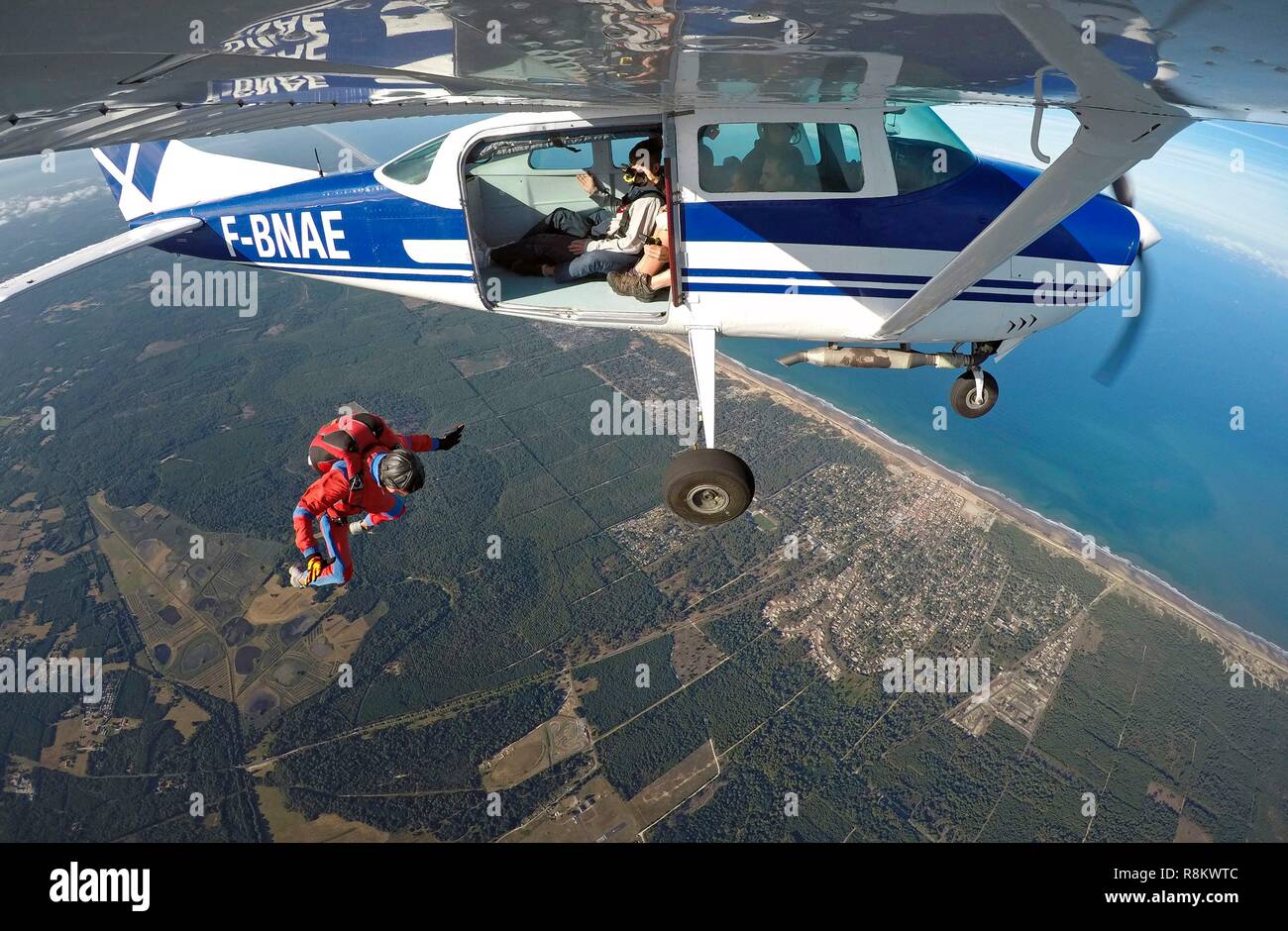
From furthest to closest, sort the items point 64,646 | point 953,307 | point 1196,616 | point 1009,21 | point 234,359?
point 234,359
point 1196,616
point 64,646
point 953,307
point 1009,21

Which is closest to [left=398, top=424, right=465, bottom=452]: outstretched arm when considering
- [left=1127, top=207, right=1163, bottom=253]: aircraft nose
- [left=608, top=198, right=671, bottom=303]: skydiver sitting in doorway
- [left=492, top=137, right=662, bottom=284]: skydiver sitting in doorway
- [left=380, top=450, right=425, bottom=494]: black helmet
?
[left=380, top=450, right=425, bottom=494]: black helmet

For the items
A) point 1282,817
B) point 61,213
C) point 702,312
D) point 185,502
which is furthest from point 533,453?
point 61,213

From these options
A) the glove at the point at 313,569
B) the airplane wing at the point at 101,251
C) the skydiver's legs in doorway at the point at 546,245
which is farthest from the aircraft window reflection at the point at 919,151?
the airplane wing at the point at 101,251

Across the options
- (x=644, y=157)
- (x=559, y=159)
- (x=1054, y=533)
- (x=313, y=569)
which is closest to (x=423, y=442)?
(x=313, y=569)

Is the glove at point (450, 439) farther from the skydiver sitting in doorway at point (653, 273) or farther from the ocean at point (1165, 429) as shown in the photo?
the ocean at point (1165, 429)

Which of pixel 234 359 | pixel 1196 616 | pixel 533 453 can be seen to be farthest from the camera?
pixel 234 359
